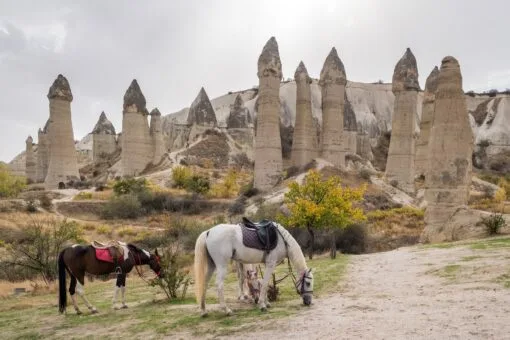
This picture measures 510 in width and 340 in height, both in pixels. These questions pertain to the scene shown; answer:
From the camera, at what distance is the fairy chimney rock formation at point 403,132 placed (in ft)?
110

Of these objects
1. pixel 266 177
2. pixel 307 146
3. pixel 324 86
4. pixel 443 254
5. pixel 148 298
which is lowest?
pixel 148 298

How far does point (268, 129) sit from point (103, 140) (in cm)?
3515

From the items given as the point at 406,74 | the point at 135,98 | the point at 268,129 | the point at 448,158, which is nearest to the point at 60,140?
the point at 135,98

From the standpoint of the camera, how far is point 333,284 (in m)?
8.72

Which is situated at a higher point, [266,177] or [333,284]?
[266,177]

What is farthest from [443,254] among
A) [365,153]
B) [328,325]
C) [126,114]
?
[365,153]

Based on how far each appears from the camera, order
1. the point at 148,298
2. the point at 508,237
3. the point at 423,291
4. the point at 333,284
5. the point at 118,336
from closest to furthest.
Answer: the point at 118,336 → the point at 423,291 → the point at 333,284 → the point at 148,298 → the point at 508,237

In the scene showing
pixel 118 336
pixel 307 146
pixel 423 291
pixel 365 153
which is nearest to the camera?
pixel 118 336

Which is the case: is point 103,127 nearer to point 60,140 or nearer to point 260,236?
point 60,140

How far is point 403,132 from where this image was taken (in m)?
33.4

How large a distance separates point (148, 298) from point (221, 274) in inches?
137

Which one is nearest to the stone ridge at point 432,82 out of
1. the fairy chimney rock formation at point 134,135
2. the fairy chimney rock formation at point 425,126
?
the fairy chimney rock formation at point 425,126

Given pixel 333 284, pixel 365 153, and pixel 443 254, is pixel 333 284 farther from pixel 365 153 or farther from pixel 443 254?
pixel 365 153

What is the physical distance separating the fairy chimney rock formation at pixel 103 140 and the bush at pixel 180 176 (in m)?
20.9
